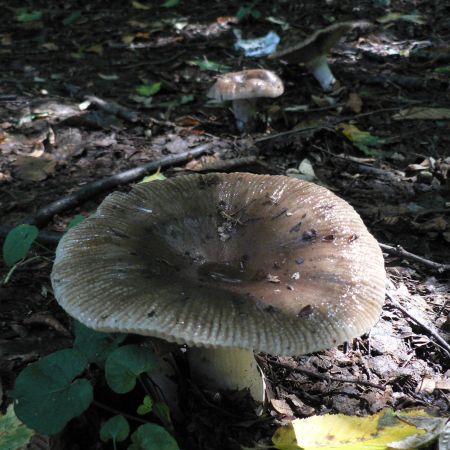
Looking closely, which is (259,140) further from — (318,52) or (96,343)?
(96,343)

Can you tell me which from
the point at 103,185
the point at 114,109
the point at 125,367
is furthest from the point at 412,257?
the point at 114,109

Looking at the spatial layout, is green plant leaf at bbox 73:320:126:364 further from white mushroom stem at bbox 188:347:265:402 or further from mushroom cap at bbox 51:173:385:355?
white mushroom stem at bbox 188:347:265:402

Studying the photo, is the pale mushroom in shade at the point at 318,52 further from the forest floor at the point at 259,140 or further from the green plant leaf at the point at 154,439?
the green plant leaf at the point at 154,439

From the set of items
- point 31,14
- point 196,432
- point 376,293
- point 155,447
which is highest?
point 376,293

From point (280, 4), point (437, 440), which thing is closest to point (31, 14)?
Answer: point (280, 4)

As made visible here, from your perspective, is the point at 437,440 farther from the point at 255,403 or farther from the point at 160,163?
the point at 160,163
